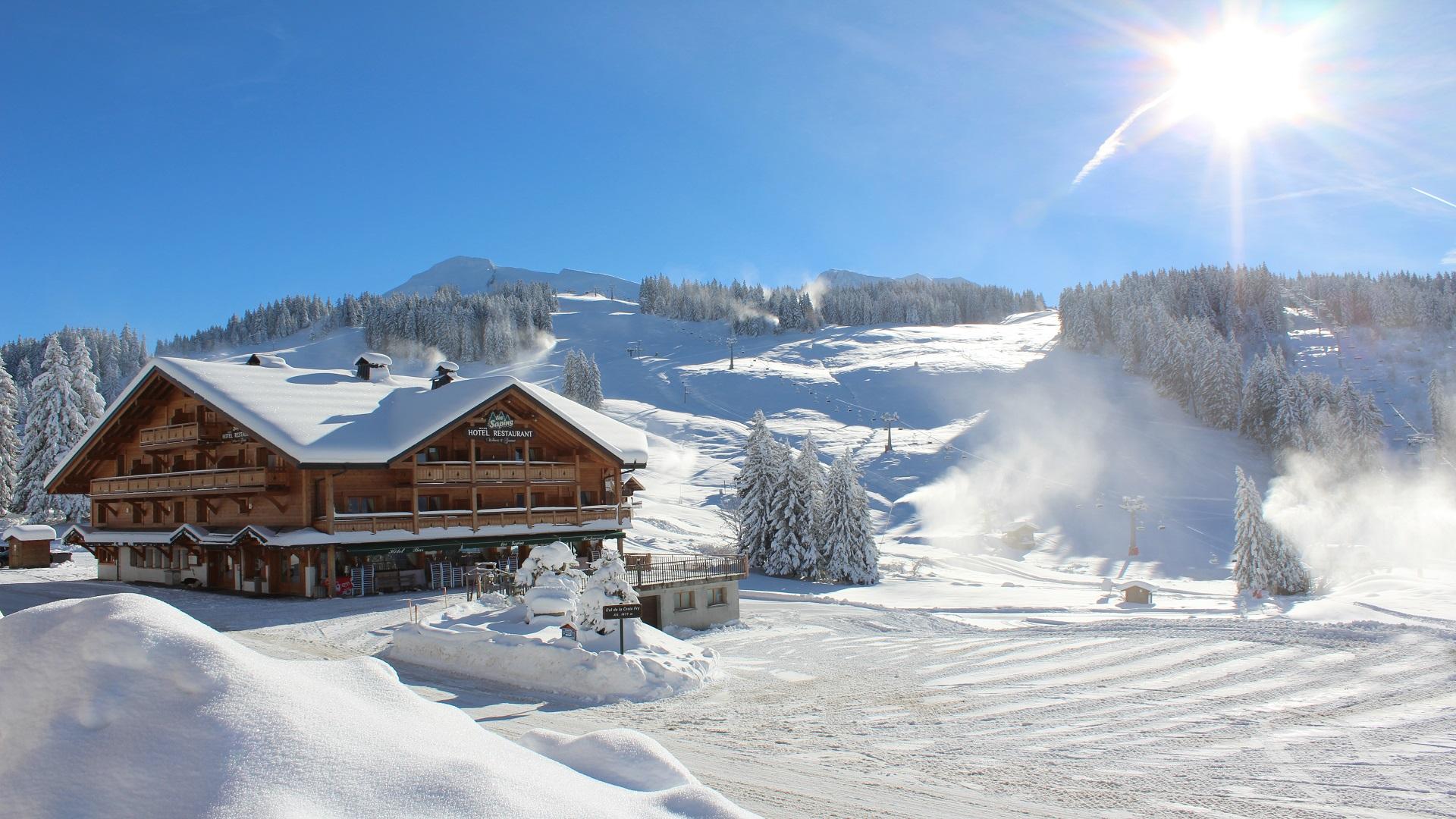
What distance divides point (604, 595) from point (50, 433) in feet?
175

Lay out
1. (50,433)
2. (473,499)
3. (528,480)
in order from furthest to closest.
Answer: (50,433) → (528,480) → (473,499)

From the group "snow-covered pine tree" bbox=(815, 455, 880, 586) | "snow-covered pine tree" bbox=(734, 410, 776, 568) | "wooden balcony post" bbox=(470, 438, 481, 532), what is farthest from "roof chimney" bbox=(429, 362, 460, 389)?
"snow-covered pine tree" bbox=(815, 455, 880, 586)

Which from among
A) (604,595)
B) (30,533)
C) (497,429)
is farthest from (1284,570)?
(30,533)

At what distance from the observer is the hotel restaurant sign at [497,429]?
112 feet

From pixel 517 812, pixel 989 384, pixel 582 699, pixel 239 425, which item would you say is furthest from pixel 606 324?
pixel 517 812

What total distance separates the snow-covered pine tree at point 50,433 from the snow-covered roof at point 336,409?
21.2m

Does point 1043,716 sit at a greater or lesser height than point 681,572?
lesser

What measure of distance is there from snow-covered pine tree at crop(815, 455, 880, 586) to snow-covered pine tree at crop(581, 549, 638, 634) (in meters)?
28.0

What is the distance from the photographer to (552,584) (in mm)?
20281

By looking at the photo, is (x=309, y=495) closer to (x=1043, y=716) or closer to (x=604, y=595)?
(x=604, y=595)

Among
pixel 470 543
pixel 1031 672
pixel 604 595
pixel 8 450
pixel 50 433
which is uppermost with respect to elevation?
pixel 50 433

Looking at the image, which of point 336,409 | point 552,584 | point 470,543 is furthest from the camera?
point 336,409

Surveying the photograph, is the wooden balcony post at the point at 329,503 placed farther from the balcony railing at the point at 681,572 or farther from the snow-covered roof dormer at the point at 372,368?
the snow-covered roof dormer at the point at 372,368

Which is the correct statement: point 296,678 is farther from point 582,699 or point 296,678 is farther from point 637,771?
point 582,699
